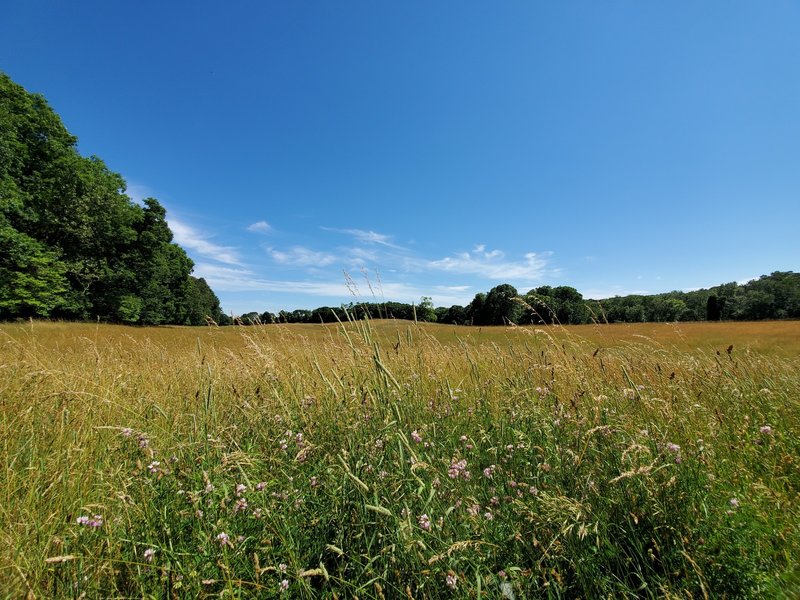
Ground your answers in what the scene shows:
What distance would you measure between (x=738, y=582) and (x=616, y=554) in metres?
0.45

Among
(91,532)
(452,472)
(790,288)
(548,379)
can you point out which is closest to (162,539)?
(91,532)

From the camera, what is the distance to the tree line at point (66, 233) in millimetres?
23125

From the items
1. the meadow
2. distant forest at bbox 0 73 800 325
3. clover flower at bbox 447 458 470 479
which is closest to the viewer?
the meadow

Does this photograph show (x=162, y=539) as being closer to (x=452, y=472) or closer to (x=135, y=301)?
(x=452, y=472)

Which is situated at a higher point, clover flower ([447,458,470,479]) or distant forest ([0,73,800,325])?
distant forest ([0,73,800,325])

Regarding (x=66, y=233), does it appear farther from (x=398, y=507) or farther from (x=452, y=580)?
(x=452, y=580)

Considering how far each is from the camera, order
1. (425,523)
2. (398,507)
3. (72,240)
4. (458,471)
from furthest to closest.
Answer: (72,240) < (458,471) < (398,507) < (425,523)

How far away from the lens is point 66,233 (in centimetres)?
2952

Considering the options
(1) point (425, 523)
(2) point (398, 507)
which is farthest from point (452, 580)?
(2) point (398, 507)

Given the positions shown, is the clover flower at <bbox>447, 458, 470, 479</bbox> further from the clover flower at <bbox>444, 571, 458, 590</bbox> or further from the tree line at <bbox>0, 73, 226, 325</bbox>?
the tree line at <bbox>0, 73, 226, 325</bbox>

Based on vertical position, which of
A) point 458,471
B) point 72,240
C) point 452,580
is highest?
point 72,240

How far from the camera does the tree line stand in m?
23.1

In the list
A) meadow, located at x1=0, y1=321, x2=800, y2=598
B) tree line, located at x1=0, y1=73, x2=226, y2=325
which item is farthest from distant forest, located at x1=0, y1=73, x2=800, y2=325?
meadow, located at x1=0, y1=321, x2=800, y2=598

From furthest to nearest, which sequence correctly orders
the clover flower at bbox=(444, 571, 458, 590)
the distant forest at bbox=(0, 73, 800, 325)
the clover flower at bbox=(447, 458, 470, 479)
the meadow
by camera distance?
the distant forest at bbox=(0, 73, 800, 325)
the clover flower at bbox=(447, 458, 470, 479)
the meadow
the clover flower at bbox=(444, 571, 458, 590)
